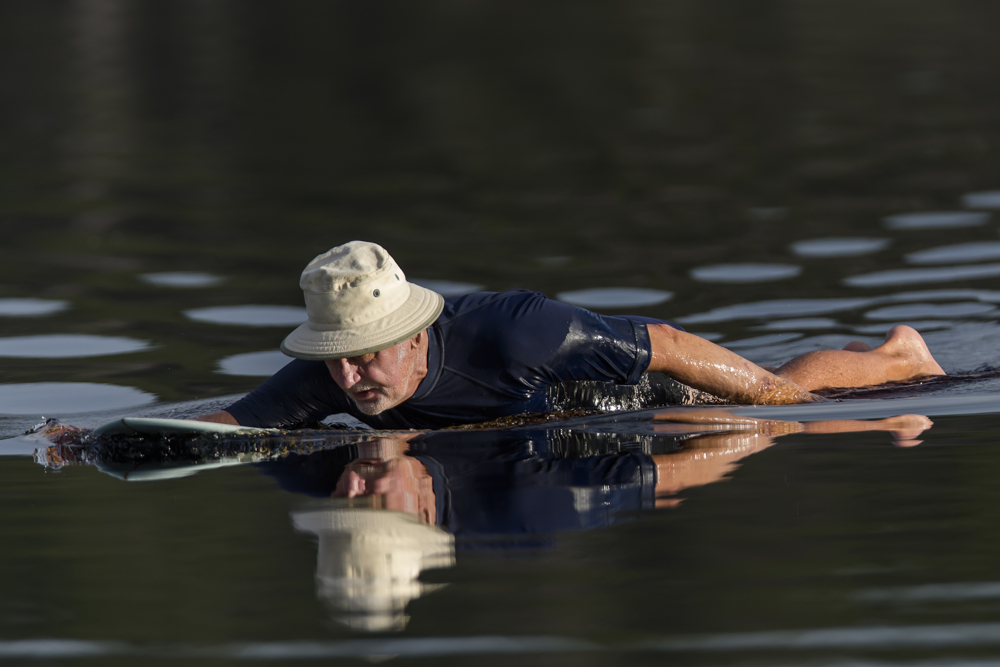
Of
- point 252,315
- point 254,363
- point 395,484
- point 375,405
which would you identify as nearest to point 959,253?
point 252,315

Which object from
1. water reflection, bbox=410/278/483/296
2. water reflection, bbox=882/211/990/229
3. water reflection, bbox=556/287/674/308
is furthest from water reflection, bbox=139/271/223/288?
water reflection, bbox=882/211/990/229

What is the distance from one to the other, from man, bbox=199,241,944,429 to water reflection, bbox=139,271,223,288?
4.49 meters

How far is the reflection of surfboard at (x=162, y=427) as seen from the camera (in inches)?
205

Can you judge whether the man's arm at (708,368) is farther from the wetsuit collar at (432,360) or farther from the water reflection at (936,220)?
the water reflection at (936,220)

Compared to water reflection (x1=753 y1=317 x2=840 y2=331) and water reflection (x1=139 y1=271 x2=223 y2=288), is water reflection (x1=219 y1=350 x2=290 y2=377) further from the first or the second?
water reflection (x1=753 y1=317 x2=840 y2=331)

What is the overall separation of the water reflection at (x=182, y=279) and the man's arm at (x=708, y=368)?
511 centimetres

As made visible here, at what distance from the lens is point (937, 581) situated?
3.38 metres

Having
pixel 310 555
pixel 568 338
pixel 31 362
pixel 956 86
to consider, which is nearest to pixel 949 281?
pixel 568 338

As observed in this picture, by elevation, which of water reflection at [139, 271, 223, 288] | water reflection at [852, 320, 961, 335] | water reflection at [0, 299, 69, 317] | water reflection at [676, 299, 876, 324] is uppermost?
water reflection at [139, 271, 223, 288]

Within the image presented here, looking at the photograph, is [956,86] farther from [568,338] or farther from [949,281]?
[568,338]

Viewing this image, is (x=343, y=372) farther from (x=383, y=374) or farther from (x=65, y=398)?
(x=65, y=398)

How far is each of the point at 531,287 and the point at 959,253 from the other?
134 inches

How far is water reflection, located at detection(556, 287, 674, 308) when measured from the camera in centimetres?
937

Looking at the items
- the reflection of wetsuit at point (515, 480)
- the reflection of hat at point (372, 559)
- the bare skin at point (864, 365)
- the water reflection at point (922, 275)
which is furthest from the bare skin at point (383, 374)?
the water reflection at point (922, 275)
